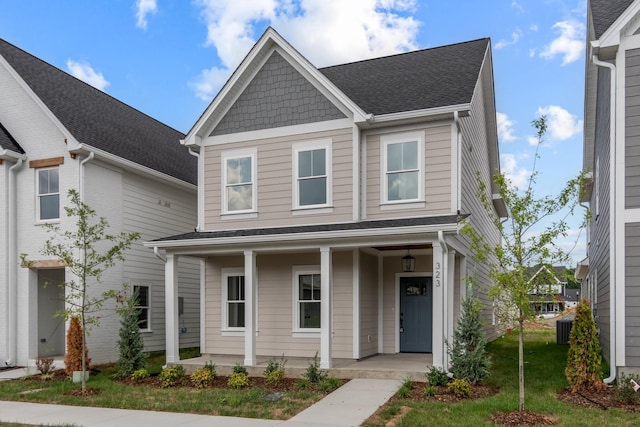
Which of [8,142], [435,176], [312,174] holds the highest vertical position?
[8,142]

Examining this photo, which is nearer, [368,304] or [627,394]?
[627,394]

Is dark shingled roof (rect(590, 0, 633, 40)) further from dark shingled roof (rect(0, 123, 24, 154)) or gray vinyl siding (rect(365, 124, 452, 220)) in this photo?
dark shingled roof (rect(0, 123, 24, 154))

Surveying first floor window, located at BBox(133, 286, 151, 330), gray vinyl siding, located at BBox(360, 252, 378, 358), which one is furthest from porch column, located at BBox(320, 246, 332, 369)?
first floor window, located at BBox(133, 286, 151, 330)

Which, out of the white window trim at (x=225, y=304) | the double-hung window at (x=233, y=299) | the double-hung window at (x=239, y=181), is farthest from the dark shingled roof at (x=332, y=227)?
the double-hung window at (x=233, y=299)

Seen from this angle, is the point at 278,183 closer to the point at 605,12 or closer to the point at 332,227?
the point at 332,227

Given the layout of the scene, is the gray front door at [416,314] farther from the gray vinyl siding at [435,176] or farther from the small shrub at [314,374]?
the small shrub at [314,374]

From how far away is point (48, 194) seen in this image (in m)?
14.9

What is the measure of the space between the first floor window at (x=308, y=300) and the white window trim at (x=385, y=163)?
2.71 metres

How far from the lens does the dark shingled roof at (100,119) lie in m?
15.2

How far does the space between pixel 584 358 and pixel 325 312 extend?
5.14 metres

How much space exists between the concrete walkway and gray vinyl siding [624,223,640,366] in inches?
169

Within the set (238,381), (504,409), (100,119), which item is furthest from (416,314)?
(100,119)

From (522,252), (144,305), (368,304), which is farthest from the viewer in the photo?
(144,305)

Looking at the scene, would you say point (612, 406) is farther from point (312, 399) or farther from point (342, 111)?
point (342, 111)
